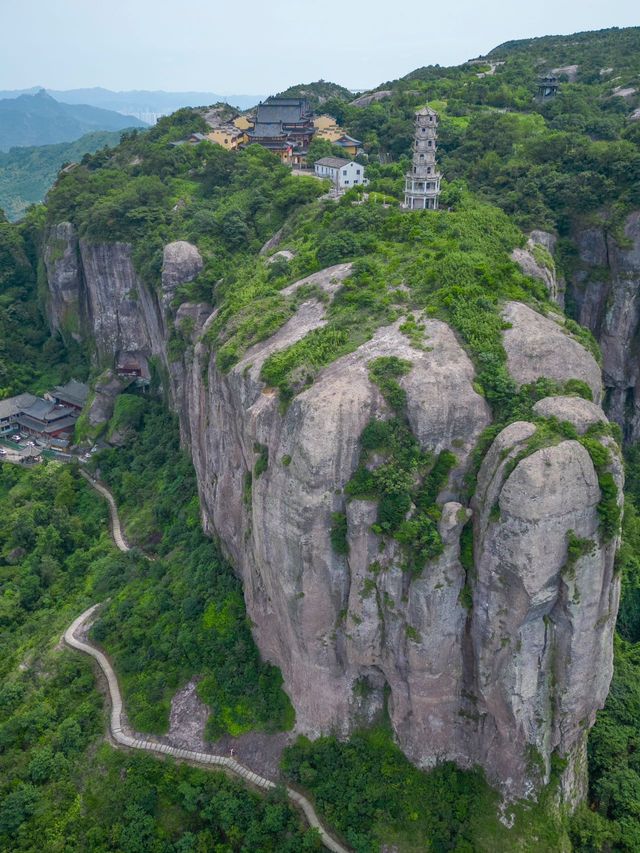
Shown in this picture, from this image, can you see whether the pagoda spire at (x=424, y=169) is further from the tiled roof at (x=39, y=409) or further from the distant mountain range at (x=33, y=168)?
the distant mountain range at (x=33, y=168)

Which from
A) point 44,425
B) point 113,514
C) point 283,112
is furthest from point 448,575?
point 283,112

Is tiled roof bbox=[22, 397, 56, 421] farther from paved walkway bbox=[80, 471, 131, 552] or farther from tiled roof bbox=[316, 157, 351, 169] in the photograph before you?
tiled roof bbox=[316, 157, 351, 169]

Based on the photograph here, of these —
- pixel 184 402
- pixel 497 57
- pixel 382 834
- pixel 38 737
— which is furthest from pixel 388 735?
pixel 497 57

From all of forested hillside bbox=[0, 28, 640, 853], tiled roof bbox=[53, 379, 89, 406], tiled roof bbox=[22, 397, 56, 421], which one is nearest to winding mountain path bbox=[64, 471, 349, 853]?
forested hillside bbox=[0, 28, 640, 853]

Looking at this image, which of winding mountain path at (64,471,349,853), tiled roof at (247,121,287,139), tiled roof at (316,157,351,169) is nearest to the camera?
winding mountain path at (64,471,349,853)

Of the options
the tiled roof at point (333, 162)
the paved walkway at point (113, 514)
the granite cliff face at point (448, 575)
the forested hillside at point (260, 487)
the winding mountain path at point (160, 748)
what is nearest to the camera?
the granite cliff face at point (448, 575)

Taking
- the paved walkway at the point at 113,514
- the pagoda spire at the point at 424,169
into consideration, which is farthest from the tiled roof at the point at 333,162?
the paved walkway at the point at 113,514
